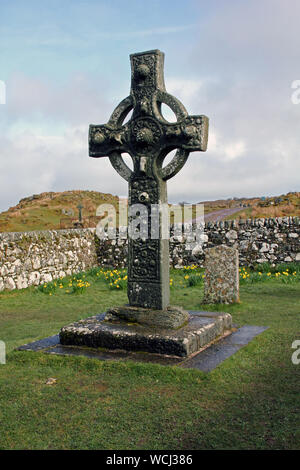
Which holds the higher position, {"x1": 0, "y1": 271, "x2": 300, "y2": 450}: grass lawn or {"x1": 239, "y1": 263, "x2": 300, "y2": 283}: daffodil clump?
{"x1": 239, "y1": 263, "x2": 300, "y2": 283}: daffodil clump

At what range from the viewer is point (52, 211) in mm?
28703

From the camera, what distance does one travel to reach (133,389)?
4117 mm

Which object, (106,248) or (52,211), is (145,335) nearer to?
(106,248)

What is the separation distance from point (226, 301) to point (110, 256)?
5.90 metres

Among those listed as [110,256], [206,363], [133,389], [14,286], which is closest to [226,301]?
[206,363]

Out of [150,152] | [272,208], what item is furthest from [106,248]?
[272,208]

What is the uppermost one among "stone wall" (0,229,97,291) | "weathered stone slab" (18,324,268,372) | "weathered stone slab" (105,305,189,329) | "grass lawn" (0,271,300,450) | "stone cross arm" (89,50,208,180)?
"stone cross arm" (89,50,208,180)

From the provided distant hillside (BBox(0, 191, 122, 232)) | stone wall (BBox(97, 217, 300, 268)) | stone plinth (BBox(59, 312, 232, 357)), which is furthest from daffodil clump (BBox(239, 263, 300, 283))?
distant hillside (BBox(0, 191, 122, 232))

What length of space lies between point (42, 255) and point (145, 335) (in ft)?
22.8

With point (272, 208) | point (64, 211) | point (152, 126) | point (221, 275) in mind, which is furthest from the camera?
point (64, 211)

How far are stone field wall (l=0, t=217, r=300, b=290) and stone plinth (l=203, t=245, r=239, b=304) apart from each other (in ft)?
13.3

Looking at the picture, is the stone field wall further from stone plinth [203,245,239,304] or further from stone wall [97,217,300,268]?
stone plinth [203,245,239,304]

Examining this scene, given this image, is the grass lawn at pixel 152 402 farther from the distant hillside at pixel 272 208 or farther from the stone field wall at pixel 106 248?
the distant hillside at pixel 272 208

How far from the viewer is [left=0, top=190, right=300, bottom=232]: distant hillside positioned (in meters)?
22.6
